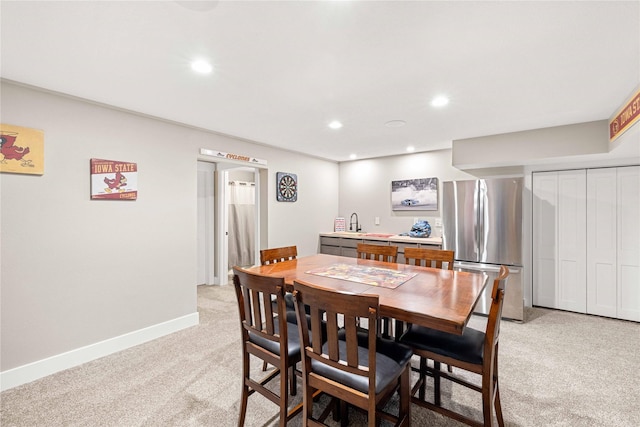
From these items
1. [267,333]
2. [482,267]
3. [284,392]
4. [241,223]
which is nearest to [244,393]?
[284,392]

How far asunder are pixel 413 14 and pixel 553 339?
11.3ft

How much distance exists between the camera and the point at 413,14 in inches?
58.5

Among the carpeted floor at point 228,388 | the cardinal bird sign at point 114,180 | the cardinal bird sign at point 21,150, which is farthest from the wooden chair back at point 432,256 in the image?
the cardinal bird sign at point 21,150

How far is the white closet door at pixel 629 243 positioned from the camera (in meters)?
3.44

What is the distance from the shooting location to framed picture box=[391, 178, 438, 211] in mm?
4820

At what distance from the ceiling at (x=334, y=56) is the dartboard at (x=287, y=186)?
1.66 m

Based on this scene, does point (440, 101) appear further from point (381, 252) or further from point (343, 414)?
point (343, 414)

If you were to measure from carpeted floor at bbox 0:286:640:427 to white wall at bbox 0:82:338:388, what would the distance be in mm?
289

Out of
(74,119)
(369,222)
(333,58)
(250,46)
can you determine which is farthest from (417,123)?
(74,119)

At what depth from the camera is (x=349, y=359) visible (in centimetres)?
135

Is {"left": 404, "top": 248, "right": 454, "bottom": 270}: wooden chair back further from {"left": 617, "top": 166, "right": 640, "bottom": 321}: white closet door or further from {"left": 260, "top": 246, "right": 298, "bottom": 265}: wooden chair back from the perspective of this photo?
{"left": 617, "top": 166, "right": 640, "bottom": 321}: white closet door

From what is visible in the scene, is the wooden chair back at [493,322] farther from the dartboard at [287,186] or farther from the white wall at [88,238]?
the dartboard at [287,186]

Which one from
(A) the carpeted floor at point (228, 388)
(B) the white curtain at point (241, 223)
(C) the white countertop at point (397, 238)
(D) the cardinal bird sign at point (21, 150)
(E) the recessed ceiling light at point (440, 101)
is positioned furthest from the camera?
(B) the white curtain at point (241, 223)

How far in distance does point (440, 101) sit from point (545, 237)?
9.09 ft
